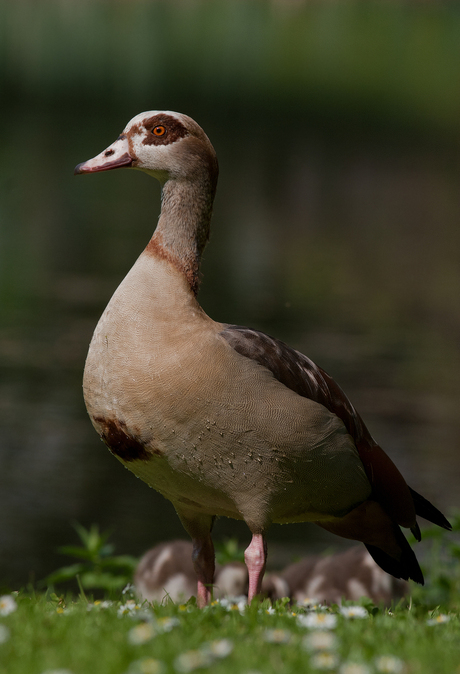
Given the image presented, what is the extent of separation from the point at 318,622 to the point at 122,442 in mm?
1223

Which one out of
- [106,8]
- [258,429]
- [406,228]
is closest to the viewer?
[258,429]

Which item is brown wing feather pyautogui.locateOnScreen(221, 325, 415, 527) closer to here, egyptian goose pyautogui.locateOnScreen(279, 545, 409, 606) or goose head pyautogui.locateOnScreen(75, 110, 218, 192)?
goose head pyautogui.locateOnScreen(75, 110, 218, 192)

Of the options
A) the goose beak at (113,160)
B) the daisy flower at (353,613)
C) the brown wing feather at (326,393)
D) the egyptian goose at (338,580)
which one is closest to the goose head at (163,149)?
the goose beak at (113,160)

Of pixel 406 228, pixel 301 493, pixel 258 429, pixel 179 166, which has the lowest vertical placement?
pixel 406 228

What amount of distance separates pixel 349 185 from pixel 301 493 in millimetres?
21451

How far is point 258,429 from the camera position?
4.17 m

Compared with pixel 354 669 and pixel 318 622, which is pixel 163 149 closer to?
pixel 318 622

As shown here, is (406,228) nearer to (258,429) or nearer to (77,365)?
(77,365)

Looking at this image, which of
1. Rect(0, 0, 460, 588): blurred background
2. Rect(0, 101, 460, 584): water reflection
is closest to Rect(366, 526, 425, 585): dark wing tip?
Rect(0, 0, 460, 588): blurred background

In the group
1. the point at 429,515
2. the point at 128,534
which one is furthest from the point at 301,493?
the point at 128,534

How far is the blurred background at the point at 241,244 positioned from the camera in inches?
343

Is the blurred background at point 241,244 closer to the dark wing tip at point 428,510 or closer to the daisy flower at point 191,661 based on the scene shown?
the dark wing tip at point 428,510

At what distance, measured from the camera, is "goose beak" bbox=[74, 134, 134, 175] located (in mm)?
4586

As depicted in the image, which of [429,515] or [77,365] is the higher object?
[429,515]
